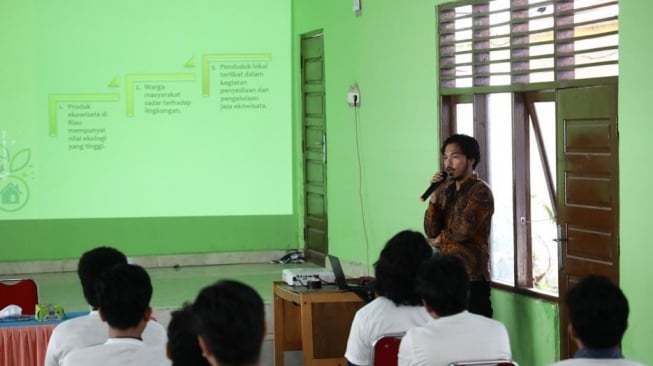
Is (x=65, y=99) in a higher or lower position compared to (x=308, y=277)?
higher

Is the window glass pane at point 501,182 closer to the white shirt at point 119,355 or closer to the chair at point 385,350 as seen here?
the chair at point 385,350

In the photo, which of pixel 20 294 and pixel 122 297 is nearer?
pixel 122 297

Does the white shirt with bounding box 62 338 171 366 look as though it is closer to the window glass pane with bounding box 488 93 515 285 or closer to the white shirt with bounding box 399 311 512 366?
the white shirt with bounding box 399 311 512 366

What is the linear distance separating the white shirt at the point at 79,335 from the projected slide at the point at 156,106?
233 inches

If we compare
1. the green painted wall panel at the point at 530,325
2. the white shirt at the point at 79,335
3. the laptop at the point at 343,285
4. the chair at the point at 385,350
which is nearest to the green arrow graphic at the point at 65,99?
the laptop at the point at 343,285

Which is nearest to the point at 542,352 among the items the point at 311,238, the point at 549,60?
the point at 549,60

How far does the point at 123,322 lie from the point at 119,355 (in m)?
0.10

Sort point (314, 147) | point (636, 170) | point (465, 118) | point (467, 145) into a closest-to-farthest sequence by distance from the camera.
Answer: point (636, 170), point (467, 145), point (465, 118), point (314, 147)

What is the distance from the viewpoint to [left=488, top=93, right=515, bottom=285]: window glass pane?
22.6 feet

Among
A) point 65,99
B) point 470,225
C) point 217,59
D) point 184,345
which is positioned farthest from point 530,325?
point 65,99

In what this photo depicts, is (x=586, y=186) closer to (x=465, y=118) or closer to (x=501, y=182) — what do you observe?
(x=501, y=182)

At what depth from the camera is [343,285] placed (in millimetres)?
6238

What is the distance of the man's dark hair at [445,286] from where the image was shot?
3650 mm

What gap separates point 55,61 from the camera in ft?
32.6
